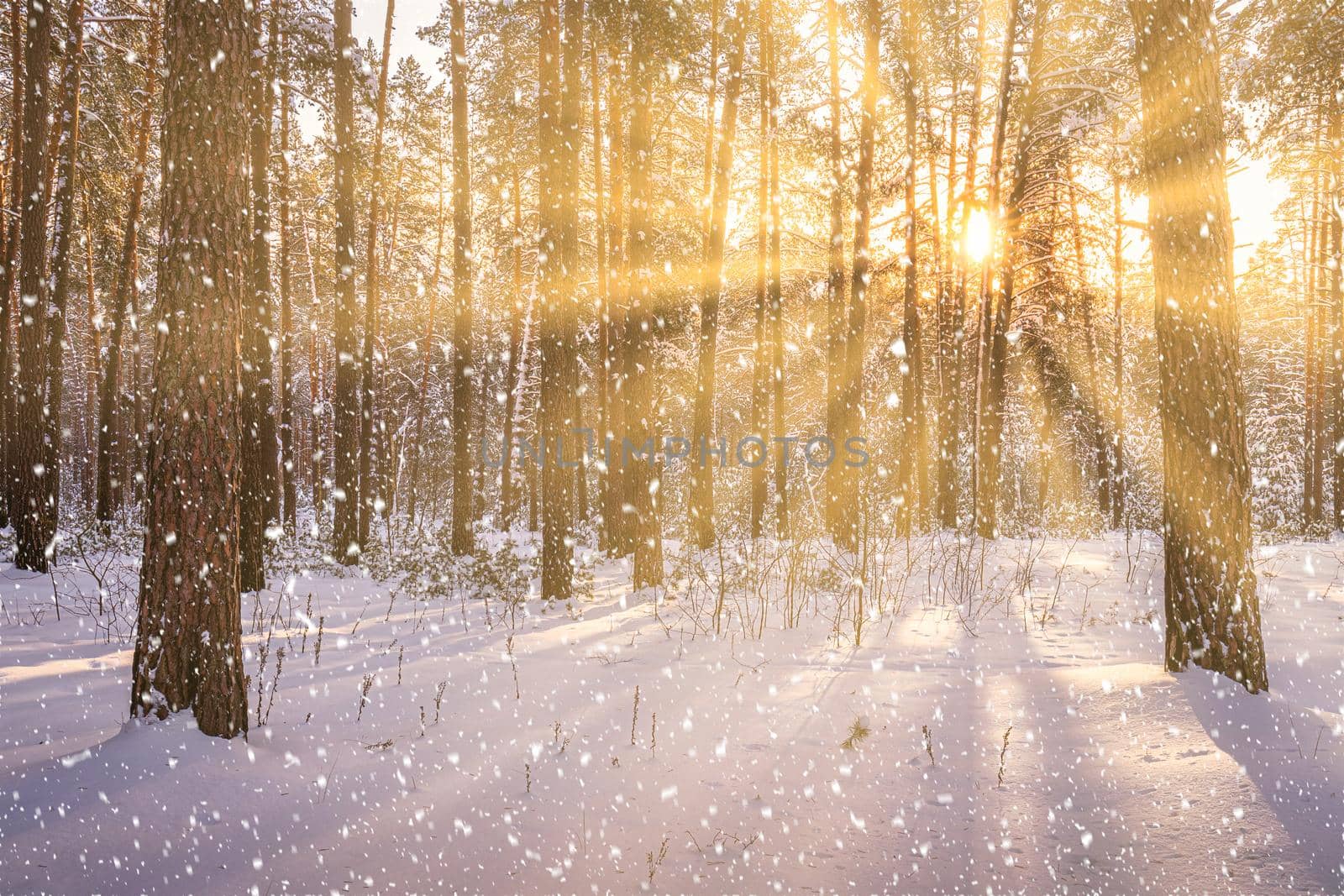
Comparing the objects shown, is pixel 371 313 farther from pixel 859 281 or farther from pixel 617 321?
pixel 859 281

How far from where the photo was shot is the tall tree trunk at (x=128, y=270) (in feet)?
46.1

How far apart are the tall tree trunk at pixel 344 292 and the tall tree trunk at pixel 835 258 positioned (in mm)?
8426

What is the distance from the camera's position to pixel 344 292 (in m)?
11.2

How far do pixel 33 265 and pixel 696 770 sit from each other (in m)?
12.2

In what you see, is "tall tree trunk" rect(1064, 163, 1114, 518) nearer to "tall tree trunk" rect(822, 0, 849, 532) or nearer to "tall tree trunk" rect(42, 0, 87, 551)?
"tall tree trunk" rect(822, 0, 849, 532)

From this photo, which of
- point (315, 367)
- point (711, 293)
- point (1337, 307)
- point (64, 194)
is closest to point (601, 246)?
point (711, 293)

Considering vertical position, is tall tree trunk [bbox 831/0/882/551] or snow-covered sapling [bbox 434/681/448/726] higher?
tall tree trunk [bbox 831/0/882/551]

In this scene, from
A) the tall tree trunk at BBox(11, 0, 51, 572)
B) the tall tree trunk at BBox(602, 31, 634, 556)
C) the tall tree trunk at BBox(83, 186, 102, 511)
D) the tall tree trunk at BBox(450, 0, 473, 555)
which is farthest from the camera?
the tall tree trunk at BBox(83, 186, 102, 511)

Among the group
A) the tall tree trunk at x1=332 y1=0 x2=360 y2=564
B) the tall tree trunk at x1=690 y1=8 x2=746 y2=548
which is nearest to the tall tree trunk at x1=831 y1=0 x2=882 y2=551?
the tall tree trunk at x1=690 y1=8 x2=746 y2=548

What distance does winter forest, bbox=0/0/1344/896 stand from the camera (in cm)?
298

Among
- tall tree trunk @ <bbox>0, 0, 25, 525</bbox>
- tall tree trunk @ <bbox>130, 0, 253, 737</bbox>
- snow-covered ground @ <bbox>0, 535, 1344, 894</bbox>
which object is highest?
tall tree trunk @ <bbox>0, 0, 25, 525</bbox>

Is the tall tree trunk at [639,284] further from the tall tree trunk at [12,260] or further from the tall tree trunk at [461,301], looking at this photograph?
the tall tree trunk at [12,260]

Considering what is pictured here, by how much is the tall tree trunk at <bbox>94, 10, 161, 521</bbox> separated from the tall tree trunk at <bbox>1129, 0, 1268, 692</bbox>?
16207mm

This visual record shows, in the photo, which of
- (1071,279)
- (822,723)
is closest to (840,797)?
(822,723)
